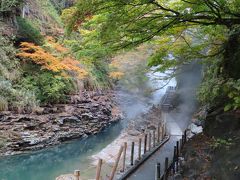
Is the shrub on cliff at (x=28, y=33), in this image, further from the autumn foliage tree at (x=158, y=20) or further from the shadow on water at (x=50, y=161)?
the autumn foliage tree at (x=158, y=20)

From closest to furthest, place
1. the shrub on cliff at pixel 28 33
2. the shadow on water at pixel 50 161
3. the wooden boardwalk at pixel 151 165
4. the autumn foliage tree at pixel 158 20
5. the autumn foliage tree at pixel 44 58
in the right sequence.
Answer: the autumn foliage tree at pixel 158 20 → the wooden boardwalk at pixel 151 165 → the shadow on water at pixel 50 161 → the autumn foliage tree at pixel 44 58 → the shrub on cliff at pixel 28 33

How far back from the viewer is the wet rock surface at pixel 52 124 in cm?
1437

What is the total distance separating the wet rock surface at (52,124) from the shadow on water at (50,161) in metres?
0.57

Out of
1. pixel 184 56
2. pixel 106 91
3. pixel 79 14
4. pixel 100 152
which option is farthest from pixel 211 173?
pixel 106 91

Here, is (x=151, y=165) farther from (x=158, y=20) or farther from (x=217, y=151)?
(x=158, y=20)

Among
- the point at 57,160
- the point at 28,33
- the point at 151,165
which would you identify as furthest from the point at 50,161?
the point at 28,33

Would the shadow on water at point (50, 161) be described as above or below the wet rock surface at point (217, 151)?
below

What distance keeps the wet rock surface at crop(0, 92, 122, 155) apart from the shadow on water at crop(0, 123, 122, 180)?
57 cm

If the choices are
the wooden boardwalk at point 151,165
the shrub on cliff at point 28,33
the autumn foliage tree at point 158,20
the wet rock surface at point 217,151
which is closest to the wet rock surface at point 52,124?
the shrub on cliff at point 28,33

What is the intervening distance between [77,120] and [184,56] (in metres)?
11.1

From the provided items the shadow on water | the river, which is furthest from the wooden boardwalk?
the shadow on water

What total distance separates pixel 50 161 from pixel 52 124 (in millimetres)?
→ 3217

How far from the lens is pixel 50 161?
547 inches

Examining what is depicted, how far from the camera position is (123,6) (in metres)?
5.09
